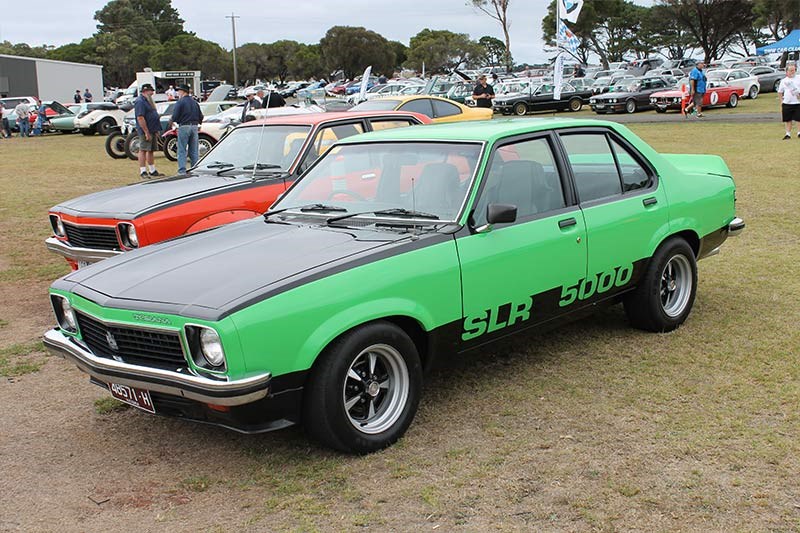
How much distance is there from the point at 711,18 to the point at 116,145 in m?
68.6

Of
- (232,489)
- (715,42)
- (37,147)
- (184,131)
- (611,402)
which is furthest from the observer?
(715,42)

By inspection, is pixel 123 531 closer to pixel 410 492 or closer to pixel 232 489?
pixel 232 489

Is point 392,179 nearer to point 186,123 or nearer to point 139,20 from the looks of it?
point 186,123

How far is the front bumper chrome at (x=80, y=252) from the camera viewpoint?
689 centimetres

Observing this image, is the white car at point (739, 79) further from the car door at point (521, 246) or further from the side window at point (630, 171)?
the car door at point (521, 246)

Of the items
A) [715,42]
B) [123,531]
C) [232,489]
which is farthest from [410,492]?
[715,42]

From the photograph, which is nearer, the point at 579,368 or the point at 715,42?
the point at 579,368

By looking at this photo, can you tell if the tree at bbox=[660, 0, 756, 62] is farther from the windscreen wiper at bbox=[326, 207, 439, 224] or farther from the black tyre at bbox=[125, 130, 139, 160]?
the windscreen wiper at bbox=[326, 207, 439, 224]

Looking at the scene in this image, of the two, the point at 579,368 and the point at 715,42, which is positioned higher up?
the point at 715,42

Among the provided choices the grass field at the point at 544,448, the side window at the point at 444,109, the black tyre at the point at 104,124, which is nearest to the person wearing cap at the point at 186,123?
the side window at the point at 444,109

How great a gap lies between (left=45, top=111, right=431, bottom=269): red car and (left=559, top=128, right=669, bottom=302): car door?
10.1 ft

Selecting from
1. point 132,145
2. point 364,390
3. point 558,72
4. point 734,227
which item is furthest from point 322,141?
point 558,72

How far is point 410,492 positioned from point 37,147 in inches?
1109

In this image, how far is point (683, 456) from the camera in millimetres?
3916
